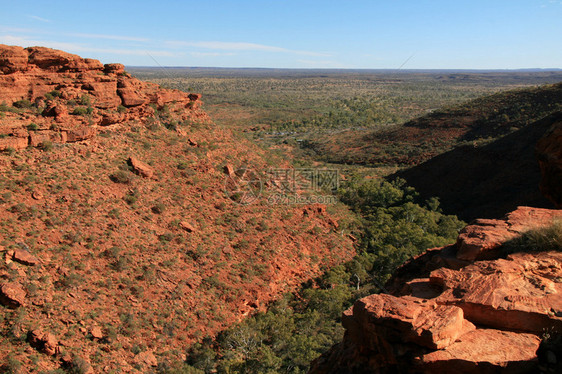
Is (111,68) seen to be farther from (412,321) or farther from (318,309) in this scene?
(412,321)

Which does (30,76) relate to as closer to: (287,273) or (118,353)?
(118,353)

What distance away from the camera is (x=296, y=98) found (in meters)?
151

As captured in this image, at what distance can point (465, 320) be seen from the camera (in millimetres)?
8102

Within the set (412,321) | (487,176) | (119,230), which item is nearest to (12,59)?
(119,230)

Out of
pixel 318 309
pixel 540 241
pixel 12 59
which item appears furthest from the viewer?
pixel 12 59

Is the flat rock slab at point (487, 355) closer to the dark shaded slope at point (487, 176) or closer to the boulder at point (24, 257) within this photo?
the boulder at point (24, 257)

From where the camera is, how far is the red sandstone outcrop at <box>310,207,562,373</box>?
7.21 m

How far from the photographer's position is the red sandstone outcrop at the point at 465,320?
721 cm

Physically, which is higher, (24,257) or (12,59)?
(12,59)

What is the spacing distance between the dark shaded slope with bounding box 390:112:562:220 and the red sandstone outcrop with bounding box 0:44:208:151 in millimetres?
31114

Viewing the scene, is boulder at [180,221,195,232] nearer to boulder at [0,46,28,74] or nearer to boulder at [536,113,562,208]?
boulder at [0,46,28,74]

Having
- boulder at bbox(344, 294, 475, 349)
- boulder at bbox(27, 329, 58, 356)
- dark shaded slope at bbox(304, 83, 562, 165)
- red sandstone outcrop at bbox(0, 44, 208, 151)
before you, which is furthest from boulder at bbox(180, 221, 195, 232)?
dark shaded slope at bbox(304, 83, 562, 165)

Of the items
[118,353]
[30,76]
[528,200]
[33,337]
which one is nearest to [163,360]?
[118,353]

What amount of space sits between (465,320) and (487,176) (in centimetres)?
3663
